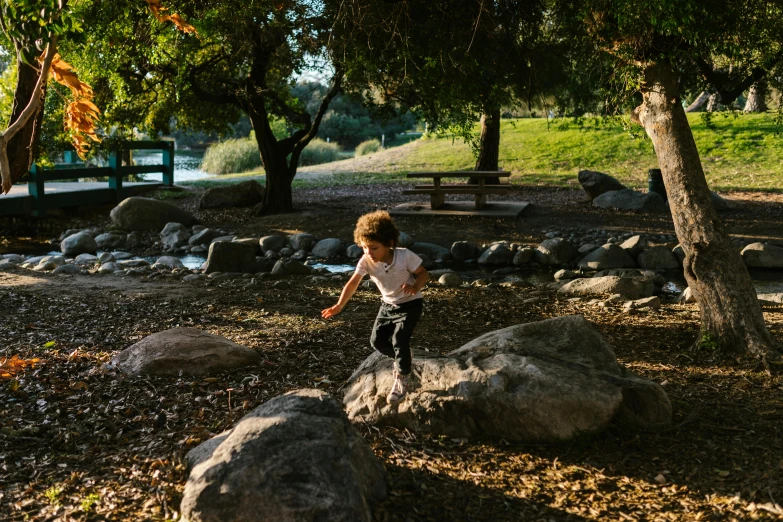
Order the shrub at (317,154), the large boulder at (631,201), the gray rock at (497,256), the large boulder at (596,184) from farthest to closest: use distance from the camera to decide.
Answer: the shrub at (317,154)
the large boulder at (596,184)
the large boulder at (631,201)
the gray rock at (497,256)

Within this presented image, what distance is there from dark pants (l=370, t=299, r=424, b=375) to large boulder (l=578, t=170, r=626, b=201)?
13769 mm

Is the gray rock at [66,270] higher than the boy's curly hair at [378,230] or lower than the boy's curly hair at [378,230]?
lower

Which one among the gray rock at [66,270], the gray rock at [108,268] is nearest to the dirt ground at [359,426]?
the gray rock at [66,270]

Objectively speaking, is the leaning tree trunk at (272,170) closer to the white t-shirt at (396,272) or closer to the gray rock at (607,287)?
the gray rock at (607,287)

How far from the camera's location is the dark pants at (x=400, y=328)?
464cm

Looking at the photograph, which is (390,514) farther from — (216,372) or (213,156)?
Result: (213,156)

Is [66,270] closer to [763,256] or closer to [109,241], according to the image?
[109,241]

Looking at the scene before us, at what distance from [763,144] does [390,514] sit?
23178mm

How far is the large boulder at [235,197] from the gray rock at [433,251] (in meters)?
6.06

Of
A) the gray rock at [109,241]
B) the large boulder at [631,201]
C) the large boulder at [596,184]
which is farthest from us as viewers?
the large boulder at [596,184]

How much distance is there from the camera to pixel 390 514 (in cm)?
362

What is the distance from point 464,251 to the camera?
1299 centimetres

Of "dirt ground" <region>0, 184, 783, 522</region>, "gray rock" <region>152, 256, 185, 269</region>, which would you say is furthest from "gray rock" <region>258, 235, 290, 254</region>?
"dirt ground" <region>0, 184, 783, 522</region>

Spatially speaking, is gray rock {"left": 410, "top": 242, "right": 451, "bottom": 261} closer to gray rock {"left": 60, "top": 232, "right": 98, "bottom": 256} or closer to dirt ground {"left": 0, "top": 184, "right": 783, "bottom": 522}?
dirt ground {"left": 0, "top": 184, "right": 783, "bottom": 522}
